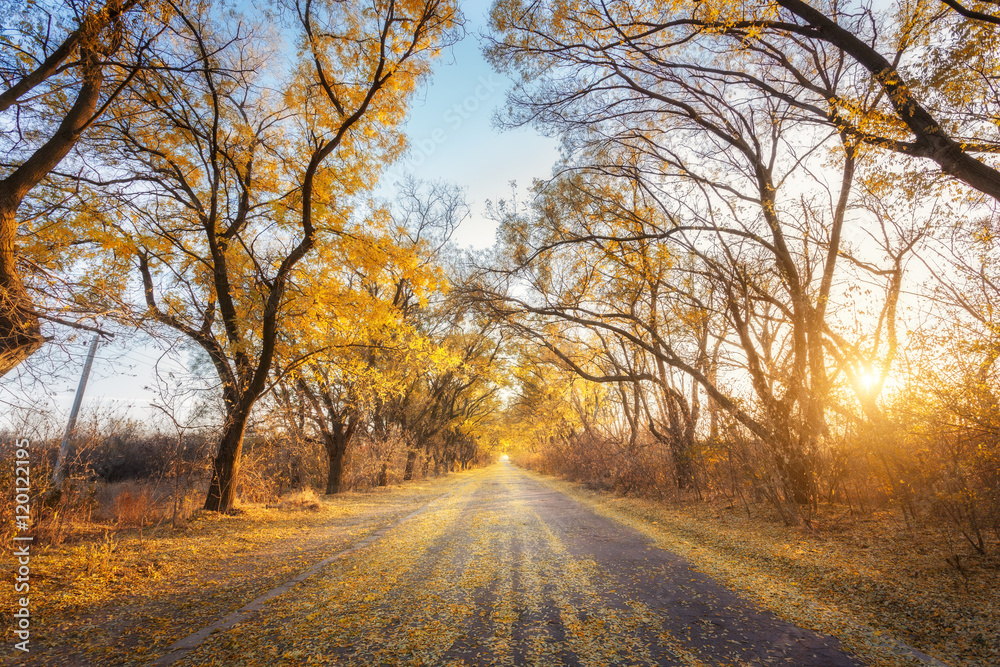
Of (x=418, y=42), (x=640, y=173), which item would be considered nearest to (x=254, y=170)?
(x=418, y=42)

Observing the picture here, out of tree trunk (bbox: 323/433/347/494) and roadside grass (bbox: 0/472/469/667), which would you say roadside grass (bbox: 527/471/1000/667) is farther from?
tree trunk (bbox: 323/433/347/494)

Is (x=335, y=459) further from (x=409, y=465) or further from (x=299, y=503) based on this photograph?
(x=409, y=465)

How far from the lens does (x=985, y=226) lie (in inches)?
219

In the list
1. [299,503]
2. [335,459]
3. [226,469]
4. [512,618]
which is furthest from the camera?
[335,459]

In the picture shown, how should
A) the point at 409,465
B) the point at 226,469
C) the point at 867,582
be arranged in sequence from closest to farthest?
the point at 867,582
the point at 226,469
the point at 409,465

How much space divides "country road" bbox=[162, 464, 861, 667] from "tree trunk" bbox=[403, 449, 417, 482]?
17644 mm

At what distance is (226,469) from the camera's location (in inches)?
312

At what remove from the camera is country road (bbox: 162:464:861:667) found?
2602 millimetres

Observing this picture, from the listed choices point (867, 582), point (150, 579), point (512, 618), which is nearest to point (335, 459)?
point (150, 579)

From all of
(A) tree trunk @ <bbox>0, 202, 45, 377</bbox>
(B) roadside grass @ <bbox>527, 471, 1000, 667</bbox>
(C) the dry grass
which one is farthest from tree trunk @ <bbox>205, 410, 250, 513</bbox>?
(B) roadside grass @ <bbox>527, 471, 1000, 667</bbox>

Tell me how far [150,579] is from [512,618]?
4127 millimetres

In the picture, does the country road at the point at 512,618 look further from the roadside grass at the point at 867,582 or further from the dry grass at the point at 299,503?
the dry grass at the point at 299,503

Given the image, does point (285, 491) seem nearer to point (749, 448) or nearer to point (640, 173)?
point (749, 448)

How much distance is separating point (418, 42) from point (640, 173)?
5978mm
